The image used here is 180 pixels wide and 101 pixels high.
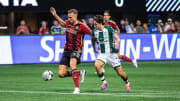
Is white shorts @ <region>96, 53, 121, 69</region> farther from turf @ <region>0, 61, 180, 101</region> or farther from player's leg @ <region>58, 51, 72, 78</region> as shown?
player's leg @ <region>58, 51, 72, 78</region>

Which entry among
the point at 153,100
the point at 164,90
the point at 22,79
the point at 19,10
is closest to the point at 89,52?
the point at 19,10

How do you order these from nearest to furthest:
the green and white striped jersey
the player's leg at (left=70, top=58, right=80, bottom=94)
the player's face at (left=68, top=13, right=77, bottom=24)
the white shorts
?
the player's leg at (left=70, top=58, right=80, bottom=94) < the player's face at (left=68, top=13, right=77, bottom=24) < the white shorts < the green and white striped jersey

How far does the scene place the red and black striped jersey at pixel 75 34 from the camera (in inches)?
557

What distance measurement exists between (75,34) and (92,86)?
85.1 inches

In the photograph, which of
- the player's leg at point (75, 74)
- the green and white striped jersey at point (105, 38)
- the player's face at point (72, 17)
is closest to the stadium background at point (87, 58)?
the player's leg at point (75, 74)

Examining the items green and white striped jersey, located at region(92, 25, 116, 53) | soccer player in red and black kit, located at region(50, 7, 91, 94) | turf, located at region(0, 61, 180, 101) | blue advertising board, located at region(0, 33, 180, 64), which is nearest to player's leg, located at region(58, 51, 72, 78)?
soccer player in red and black kit, located at region(50, 7, 91, 94)

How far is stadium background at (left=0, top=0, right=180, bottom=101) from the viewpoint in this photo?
14008mm

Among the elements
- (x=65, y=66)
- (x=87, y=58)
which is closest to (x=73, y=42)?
(x=65, y=66)

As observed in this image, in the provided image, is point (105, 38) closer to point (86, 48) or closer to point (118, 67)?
point (118, 67)

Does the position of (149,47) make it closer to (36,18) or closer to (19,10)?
(19,10)

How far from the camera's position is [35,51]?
2506cm

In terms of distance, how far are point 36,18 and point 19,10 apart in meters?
6.32

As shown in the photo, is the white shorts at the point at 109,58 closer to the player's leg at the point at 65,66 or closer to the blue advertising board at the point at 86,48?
→ the player's leg at the point at 65,66

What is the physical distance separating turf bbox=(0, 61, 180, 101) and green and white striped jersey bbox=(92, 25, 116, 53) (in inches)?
40.8
